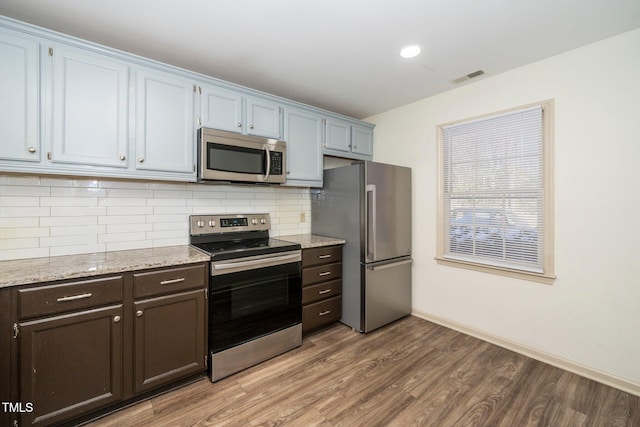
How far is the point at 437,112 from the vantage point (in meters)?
2.99

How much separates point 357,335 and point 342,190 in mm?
1505

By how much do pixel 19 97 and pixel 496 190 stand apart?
3.61m

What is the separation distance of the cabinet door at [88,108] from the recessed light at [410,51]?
2.06m

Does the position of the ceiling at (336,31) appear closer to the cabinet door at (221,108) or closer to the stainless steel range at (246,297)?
the cabinet door at (221,108)

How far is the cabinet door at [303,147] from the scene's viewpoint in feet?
9.27

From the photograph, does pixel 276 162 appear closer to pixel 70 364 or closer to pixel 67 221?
pixel 67 221

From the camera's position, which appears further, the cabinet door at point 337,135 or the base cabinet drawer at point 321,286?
the cabinet door at point 337,135

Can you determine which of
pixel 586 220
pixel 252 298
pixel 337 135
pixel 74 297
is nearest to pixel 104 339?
pixel 74 297

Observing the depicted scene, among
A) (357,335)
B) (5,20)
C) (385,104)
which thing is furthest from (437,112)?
(5,20)

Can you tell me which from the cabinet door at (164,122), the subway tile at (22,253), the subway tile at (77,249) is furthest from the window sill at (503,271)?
the subway tile at (22,253)

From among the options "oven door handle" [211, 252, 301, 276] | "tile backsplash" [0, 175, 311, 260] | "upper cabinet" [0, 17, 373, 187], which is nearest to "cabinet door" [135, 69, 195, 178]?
"upper cabinet" [0, 17, 373, 187]

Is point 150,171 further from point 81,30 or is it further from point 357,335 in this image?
point 357,335

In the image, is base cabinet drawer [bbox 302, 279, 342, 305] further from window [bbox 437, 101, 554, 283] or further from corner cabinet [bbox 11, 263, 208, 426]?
window [bbox 437, 101, 554, 283]

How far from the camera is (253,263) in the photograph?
2.20 m
